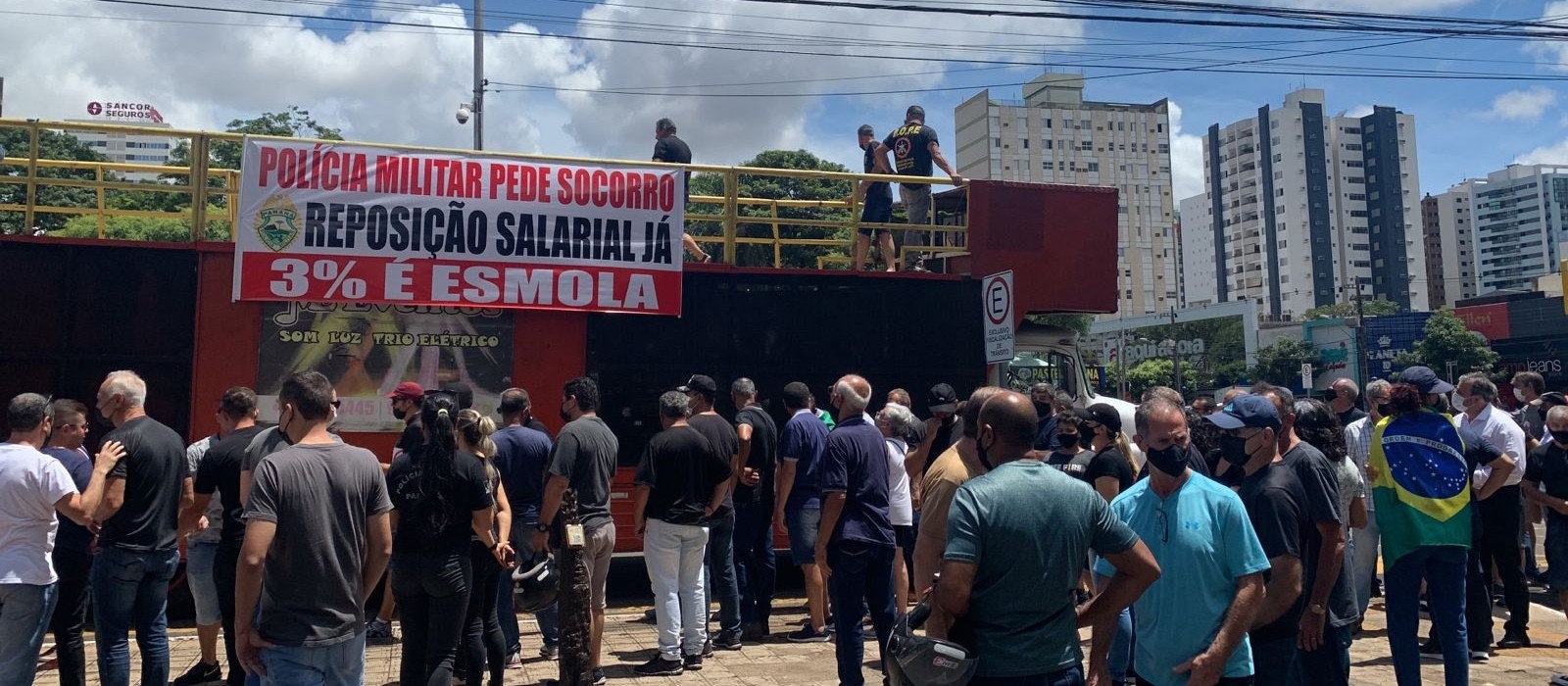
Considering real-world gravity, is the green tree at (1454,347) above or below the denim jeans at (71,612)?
above

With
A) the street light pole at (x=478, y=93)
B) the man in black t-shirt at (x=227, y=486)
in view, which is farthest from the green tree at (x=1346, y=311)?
the man in black t-shirt at (x=227, y=486)

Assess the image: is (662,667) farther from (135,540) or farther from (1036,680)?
(1036,680)

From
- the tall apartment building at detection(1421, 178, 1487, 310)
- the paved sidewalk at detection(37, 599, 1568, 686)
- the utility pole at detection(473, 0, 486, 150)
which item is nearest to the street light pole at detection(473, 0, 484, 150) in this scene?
the utility pole at detection(473, 0, 486, 150)

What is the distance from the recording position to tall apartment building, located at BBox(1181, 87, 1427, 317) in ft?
489

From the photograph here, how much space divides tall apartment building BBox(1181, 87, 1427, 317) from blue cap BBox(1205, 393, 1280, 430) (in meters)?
158

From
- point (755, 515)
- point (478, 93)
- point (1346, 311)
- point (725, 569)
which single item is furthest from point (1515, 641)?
point (1346, 311)

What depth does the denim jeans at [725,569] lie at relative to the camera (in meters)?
7.86

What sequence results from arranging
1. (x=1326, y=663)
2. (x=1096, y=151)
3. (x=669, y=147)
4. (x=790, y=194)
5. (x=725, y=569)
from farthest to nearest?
(x=1096, y=151)
(x=790, y=194)
(x=669, y=147)
(x=725, y=569)
(x=1326, y=663)

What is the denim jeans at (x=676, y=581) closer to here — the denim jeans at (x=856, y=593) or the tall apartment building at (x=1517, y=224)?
the denim jeans at (x=856, y=593)

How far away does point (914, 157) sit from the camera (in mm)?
12297

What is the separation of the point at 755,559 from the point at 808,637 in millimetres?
749

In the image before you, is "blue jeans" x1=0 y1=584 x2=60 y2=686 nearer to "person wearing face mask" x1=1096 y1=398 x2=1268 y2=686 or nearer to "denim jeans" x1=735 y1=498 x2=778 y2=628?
"denim jeans" x1=735 y1=498 x2=778 y2=628

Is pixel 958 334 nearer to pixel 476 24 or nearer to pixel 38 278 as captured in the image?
pixel 38 278

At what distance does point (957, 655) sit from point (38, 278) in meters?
8.63
